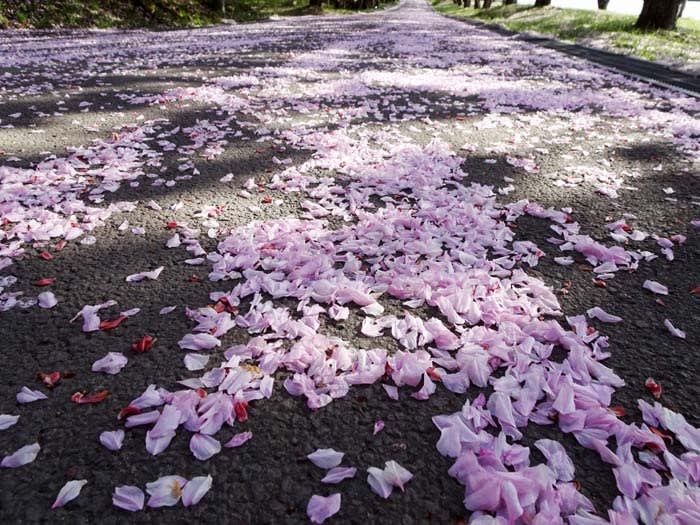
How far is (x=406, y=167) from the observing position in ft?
14.6

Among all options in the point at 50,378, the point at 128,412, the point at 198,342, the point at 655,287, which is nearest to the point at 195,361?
the point at 198,342

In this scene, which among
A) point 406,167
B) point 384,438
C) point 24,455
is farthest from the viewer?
point 406,167

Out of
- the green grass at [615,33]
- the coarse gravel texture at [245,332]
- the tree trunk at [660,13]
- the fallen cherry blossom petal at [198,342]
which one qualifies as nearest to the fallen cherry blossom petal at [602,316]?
the coarse gravel texture at [245,332]

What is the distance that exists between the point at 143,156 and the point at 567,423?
14.6ft

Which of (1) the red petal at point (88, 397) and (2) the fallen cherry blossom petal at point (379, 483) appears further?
(1) the red petal at point (88, 397)

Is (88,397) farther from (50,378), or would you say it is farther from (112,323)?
(112,323)

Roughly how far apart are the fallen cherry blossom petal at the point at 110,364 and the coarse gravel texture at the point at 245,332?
4cm

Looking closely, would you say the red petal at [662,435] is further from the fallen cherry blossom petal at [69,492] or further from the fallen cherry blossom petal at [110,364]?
the fallen cherry blossom petal at [110,364]

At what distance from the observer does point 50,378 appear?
192 centimetres

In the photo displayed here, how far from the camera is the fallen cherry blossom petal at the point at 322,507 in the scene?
142 cm

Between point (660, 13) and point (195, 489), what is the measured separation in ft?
70.9

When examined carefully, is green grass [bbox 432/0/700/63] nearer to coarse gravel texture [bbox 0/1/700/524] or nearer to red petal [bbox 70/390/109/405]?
coarse gravel texture [bbox 0/1/700/524]

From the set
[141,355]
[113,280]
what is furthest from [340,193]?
[141,355]

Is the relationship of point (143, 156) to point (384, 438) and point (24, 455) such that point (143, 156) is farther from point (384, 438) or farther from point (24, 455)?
point (384, 438)
